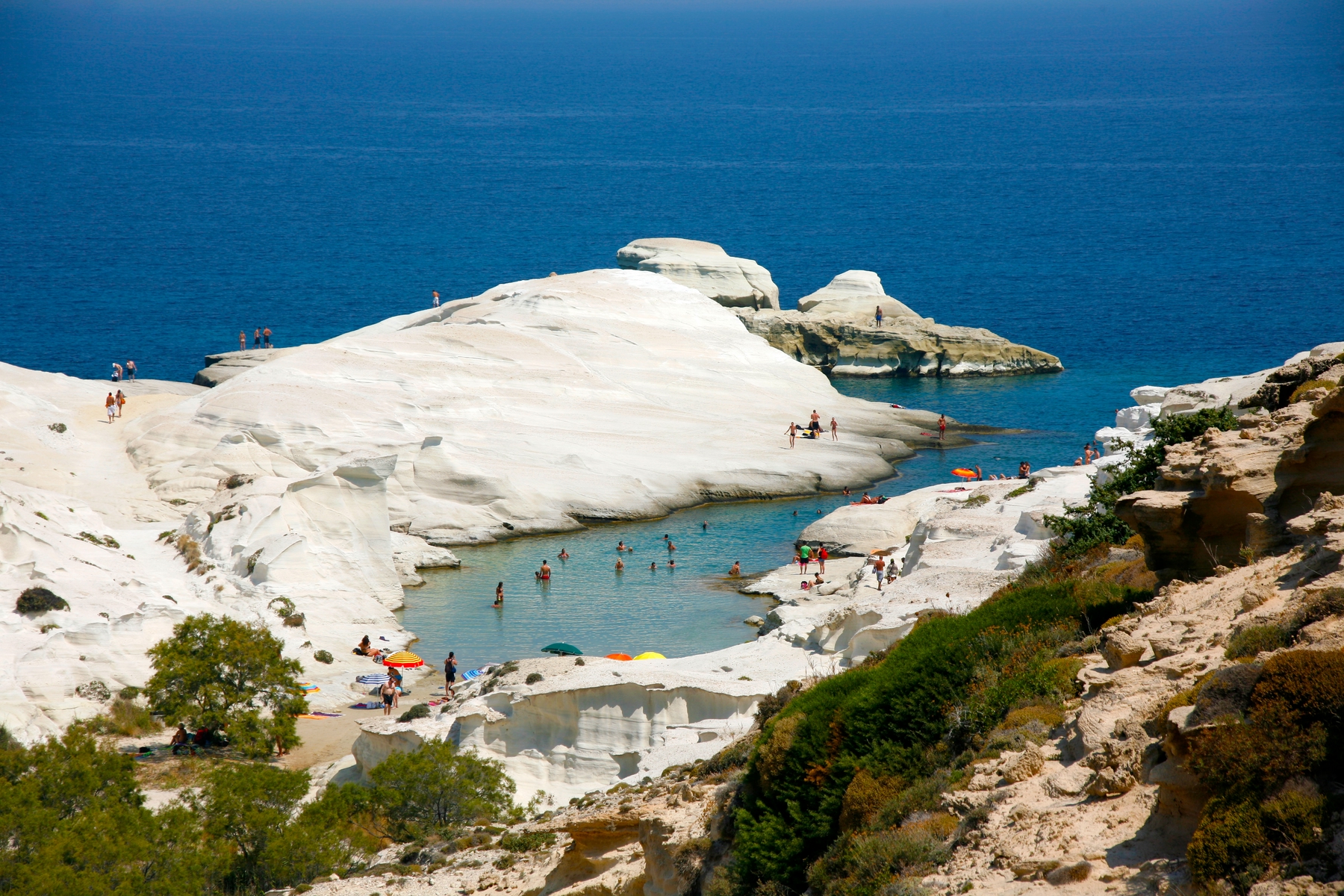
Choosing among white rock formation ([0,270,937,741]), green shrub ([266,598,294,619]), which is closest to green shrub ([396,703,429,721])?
white rock formation ([0,270,937,741])

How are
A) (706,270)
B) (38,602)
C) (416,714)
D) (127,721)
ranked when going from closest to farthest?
1. (416,714)
2. (127,721)
3. (38,602)
4. (706,270)

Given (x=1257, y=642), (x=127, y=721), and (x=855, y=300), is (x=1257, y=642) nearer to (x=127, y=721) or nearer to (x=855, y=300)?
(x=127, y=721)

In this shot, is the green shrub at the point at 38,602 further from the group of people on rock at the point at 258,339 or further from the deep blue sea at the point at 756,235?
the group of people on rock at the point at 258,339

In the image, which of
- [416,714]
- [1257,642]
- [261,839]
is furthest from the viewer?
[416,714]

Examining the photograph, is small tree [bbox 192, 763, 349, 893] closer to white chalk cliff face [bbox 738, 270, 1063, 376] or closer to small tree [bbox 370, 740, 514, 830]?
small tree [bbox 370, 740, 514, 830]

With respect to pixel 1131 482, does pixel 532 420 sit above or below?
above

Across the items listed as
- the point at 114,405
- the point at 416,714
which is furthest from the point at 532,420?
the point at 416,714

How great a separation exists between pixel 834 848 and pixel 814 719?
201 cm

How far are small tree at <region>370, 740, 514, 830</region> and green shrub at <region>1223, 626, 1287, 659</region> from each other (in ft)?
48.6

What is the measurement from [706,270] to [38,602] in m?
56.4

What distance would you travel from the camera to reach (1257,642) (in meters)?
12.6

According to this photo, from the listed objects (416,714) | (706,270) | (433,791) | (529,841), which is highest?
(706,270)

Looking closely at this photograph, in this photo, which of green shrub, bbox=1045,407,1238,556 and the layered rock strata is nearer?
the layered rock strata

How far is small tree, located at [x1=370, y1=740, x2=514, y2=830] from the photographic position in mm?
23156
